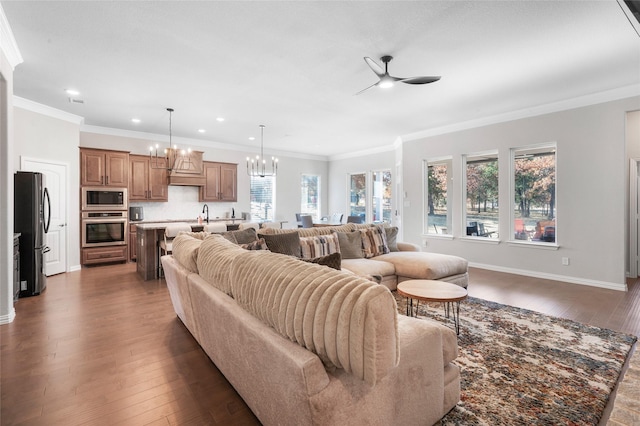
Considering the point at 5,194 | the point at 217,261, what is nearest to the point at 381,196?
the point at 217,261

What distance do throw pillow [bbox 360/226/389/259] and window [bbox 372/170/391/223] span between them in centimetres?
396

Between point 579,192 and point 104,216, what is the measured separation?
838cm

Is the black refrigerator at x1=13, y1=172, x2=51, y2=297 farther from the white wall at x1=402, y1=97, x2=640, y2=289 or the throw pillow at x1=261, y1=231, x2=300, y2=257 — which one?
the white wall at x1=402, y1=97, x2=640, y2=289

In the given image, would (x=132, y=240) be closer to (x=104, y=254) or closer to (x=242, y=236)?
(x=104, y=254)

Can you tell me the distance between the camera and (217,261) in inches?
82.7

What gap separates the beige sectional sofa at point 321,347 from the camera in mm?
1097

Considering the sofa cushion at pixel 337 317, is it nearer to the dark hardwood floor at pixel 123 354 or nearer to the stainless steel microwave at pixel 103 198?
the dark hardwood floor at pixel 123 354

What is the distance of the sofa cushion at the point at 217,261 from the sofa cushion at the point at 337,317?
0.60 m

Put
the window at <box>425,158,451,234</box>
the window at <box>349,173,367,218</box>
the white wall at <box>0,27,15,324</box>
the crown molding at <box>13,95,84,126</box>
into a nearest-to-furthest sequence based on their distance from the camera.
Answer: the white wall at <box>0,27,15,324</box>, the crown molding at <box>13,95,84,126</box>, the window at <box>425,158,451,234</box>, the window at <box>349,173,367,218</box>

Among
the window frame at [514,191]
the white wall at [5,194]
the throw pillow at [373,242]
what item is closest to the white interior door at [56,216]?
the white wall at [5,194]

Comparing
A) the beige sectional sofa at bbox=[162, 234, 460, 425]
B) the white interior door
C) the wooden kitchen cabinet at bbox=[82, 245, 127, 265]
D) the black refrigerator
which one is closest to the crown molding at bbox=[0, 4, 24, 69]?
the black refrigerator

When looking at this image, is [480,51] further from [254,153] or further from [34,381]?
[254,153]

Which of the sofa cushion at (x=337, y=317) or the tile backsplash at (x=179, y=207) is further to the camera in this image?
the tile backsplash at (x=179, y=207)

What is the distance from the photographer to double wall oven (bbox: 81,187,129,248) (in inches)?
226
